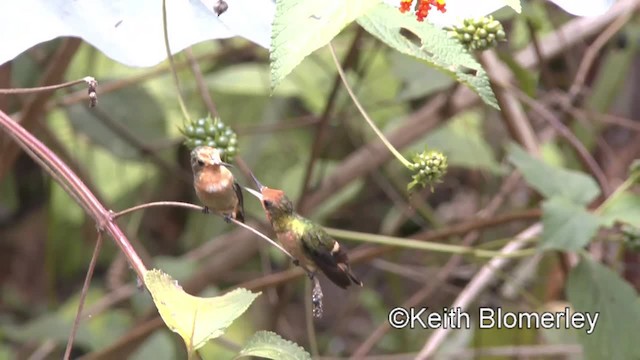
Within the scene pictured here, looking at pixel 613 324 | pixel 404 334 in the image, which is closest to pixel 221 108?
pixel 404 334

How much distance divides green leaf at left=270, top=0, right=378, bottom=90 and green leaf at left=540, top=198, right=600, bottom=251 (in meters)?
0.40

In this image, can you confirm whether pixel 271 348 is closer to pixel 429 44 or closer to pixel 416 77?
pixel 429 44

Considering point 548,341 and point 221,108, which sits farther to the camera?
point 221,108

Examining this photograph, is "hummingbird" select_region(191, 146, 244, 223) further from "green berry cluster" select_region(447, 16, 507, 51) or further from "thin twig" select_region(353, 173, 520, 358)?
"thin twig" select_region(353, 173, 520, 358)

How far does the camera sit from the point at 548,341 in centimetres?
106

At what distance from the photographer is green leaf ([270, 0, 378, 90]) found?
35 centimetres

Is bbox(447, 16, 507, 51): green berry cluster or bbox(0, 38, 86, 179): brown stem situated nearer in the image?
bbox(447, 16, 507, 51): green berry cluster

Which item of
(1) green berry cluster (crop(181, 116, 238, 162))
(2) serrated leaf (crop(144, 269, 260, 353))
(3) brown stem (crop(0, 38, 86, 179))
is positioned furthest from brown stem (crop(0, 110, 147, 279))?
(3) brown stem (crop(0, 38, 86, 179))

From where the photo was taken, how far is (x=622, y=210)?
746 mm

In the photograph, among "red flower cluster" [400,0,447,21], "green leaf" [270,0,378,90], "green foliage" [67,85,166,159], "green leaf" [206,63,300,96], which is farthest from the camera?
"green leaf" [206,63,300,96]

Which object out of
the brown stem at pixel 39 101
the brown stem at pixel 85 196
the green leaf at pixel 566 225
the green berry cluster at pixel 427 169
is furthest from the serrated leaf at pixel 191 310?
the brown stem at pixel 39 101

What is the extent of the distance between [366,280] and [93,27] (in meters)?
1.11

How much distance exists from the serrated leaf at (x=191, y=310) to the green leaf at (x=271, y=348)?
0.02 metres

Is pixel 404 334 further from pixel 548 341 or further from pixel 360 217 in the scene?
pixel 360 217
